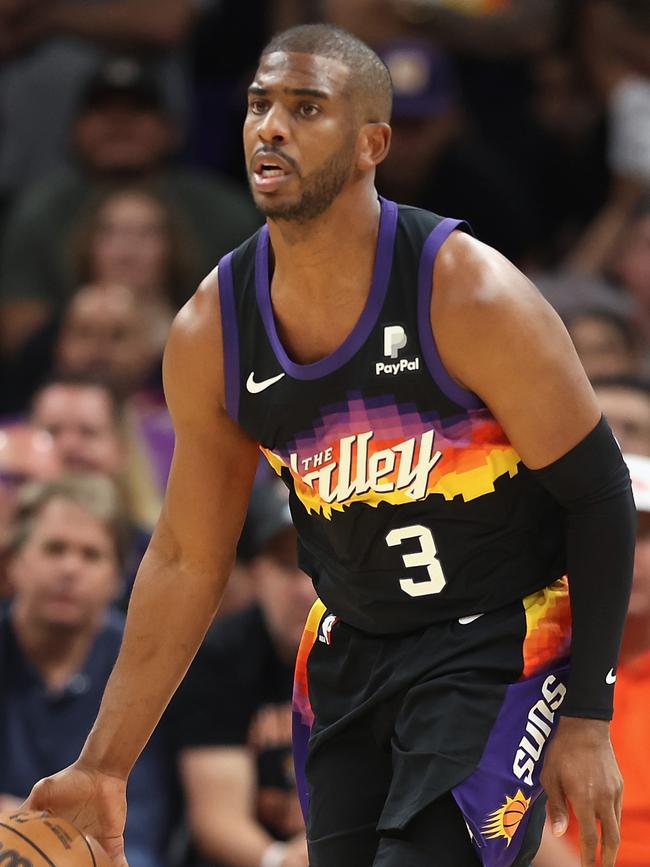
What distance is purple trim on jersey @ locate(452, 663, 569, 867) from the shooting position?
8.86 ft

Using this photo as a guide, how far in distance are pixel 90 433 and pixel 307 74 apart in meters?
3.47

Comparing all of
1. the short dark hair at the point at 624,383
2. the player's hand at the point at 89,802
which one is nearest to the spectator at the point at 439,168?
the short dark hair at the point at 624,383

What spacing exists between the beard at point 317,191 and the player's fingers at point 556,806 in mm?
1038

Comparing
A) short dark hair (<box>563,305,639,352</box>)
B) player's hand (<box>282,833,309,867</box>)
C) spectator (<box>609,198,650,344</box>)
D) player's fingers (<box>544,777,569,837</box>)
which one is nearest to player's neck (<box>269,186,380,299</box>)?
player's fingers (<box>544,777,569,837</box>)

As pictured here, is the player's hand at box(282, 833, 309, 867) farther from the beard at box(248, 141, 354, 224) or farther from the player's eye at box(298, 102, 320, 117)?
the player's eye at box(298, 102, 320, 117)

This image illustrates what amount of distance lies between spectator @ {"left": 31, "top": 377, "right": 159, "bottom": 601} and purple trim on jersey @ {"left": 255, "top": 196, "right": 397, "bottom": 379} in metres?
3.06

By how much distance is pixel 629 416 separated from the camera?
5.12 metres

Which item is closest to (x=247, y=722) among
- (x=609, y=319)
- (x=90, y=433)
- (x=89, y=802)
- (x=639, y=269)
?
(x=90, y=433)

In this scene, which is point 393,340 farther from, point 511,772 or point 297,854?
point 297,854

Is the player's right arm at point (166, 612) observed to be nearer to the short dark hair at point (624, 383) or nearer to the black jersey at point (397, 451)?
the black jersey at point (397, 451)

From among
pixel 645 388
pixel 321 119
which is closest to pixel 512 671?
pixel 321 119

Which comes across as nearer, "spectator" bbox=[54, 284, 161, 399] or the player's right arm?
the player's right arm

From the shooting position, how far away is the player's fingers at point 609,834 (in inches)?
106

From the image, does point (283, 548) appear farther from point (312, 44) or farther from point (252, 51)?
point (252, 51)
